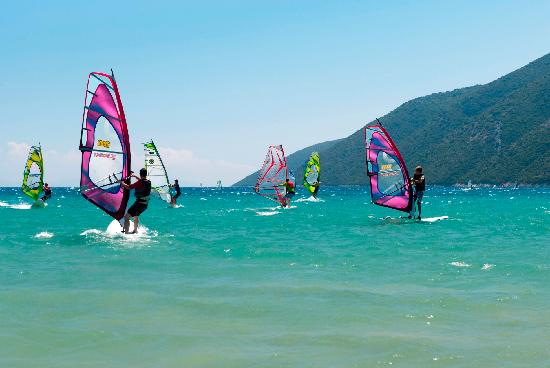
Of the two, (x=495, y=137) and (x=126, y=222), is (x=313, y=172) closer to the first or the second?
(x=126, y=222)

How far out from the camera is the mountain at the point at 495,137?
484ft

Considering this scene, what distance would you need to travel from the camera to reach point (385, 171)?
79.8ft

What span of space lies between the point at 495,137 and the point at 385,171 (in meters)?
144

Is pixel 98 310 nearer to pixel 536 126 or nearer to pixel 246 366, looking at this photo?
pixel 246 366

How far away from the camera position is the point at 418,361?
5668 mm

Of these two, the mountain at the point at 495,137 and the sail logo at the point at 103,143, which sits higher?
the mountain at the point at 495,137

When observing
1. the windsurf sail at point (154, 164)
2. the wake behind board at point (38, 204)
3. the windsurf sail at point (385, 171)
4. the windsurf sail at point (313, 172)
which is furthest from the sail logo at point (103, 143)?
the windsurf sail at point (313, 172)

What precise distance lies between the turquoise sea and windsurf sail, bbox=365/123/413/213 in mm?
9171

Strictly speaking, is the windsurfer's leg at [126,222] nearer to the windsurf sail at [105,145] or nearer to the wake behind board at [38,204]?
the windsurf sail at [105,145]

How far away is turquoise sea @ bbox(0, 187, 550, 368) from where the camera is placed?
19.5ft

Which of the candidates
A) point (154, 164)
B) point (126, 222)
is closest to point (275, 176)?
point (154, 164)

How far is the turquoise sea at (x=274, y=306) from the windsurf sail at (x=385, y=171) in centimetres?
917

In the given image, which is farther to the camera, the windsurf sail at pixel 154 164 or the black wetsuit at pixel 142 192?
the windsurf sail at pixel 154 164

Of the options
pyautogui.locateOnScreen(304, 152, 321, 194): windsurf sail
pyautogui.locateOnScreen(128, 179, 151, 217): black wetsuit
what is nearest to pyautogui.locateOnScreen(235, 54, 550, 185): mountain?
pyautogui.locateOnScreen(304, 152, 321, 194): windsurf sail
